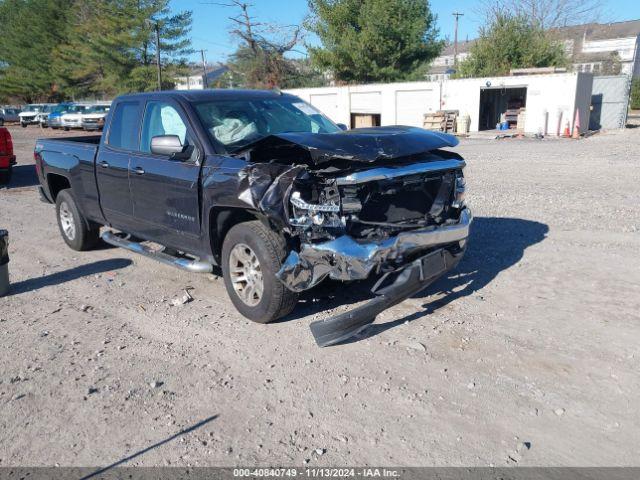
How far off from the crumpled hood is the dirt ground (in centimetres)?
142

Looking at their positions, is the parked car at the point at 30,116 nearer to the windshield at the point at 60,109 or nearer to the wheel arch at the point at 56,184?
the windshield at the point at 60,109

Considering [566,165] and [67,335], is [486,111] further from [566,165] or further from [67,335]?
[67,335]

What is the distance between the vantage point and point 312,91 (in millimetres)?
35188

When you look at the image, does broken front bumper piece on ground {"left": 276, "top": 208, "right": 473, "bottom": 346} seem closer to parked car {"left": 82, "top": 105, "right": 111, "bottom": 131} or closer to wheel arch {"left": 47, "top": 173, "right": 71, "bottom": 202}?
wheel arch {"left": 47, "top": 173, "right": 71, "bottom": 202}

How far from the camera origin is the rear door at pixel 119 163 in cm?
595

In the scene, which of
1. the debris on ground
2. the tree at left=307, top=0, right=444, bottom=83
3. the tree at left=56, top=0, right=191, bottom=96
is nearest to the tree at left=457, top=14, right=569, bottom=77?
the tree at left=307, top=0, right=444, bottom=83

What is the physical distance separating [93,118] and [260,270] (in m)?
30.3

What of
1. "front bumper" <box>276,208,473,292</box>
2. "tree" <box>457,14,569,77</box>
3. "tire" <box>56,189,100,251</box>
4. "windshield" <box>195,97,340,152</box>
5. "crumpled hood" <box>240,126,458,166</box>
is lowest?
"tire" <box>56,189,100,251</box>

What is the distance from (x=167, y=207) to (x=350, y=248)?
216 centimetres

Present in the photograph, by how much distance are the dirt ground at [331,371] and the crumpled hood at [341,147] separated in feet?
4.67

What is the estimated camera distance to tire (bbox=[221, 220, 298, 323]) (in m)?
4.40

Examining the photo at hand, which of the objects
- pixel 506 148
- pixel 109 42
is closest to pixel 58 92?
pixel 109 42

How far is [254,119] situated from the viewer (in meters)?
5.47

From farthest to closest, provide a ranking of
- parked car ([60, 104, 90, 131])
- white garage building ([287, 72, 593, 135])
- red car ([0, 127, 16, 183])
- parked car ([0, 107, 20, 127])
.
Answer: parked car ([0, 107, 20, 127]) → parked car ([60, 104, 90, 131]) → white garage building ([287, 72, 593, 135]) → red car ([0, 127, 16, 183])
